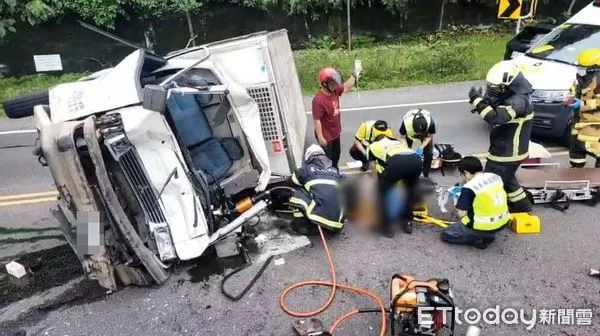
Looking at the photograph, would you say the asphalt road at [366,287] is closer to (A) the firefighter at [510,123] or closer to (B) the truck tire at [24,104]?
(A) the firefighter at [510,123]

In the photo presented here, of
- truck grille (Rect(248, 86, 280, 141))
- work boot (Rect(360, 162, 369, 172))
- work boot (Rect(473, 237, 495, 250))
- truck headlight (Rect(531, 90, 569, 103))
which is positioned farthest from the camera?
truck headlight (Rect(531, 90, 569, 103))

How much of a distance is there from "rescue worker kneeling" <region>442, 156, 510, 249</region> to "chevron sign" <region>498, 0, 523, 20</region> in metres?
6.00

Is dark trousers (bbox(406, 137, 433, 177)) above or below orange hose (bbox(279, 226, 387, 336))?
above

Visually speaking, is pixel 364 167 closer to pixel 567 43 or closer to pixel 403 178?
pixel 403 178

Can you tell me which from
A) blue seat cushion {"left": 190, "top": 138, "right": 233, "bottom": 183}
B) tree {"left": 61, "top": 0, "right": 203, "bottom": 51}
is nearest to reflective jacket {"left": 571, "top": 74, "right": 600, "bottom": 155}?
blue seat cushion {"left": 190, "top": 138, "right": 233, "bottom": 183}

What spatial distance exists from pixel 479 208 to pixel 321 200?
1.44 m

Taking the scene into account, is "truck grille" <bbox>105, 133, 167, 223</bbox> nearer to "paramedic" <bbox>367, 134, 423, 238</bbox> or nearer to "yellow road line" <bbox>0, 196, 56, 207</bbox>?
"paramedic" <bbox>367, 134, 423, 238</bbox>

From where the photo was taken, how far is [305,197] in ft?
15.4

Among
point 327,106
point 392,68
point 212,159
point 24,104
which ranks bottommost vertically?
point 392,68

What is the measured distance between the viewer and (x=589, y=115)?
5.64 meters

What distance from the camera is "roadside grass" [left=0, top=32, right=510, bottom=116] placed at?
1119 cm

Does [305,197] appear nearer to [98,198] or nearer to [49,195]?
[98,198]

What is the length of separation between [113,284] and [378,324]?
7.33ft

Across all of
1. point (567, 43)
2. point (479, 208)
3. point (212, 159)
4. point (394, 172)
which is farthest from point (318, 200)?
point (567, 43)
